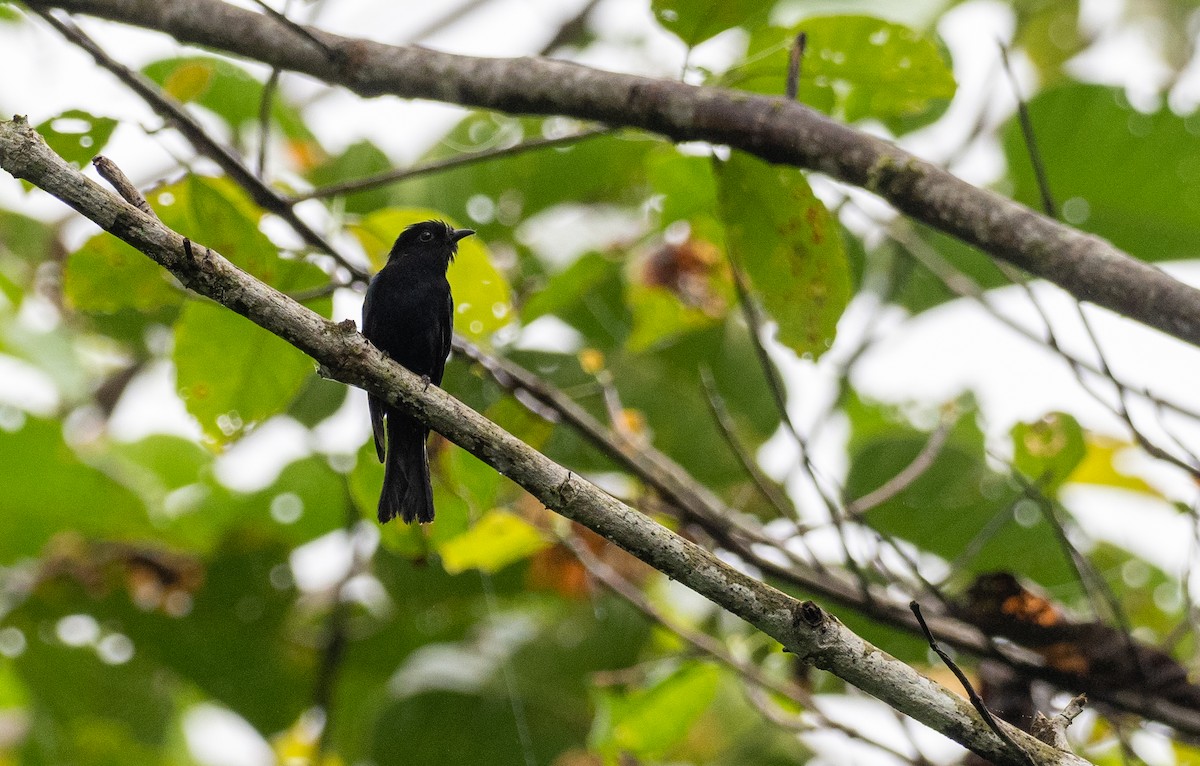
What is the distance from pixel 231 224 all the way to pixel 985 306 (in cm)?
199

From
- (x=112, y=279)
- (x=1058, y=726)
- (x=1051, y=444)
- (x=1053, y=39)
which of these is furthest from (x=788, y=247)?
(x=1053, y=39)

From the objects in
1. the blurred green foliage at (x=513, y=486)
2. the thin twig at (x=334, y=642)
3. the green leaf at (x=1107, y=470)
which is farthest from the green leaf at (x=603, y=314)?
the green leaf at (x=1107, y=470)

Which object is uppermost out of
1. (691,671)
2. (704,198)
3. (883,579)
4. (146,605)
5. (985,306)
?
(985,306)

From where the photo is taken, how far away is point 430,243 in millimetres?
3637

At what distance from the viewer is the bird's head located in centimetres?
355

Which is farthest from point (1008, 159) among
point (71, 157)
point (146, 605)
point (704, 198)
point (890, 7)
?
point (146, 605)

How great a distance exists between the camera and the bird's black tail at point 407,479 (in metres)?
3.09

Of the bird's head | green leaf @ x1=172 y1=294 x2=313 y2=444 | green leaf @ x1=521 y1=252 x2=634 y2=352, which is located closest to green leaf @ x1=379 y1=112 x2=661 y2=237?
green leaf @ x1=521 y1=252 x2=634 y2=352

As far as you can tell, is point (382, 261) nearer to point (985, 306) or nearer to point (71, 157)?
point (71, 157)

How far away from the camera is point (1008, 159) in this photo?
4270mm

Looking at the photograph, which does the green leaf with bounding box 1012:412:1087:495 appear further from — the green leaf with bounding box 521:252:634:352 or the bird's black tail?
the bird's black tail

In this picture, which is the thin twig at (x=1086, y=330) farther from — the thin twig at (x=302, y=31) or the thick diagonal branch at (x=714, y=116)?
the thin twig at (x=302, y=31)

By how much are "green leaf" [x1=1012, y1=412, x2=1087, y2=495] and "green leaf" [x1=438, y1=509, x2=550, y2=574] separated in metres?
1.60

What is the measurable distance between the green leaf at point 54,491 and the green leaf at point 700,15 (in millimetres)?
2709
